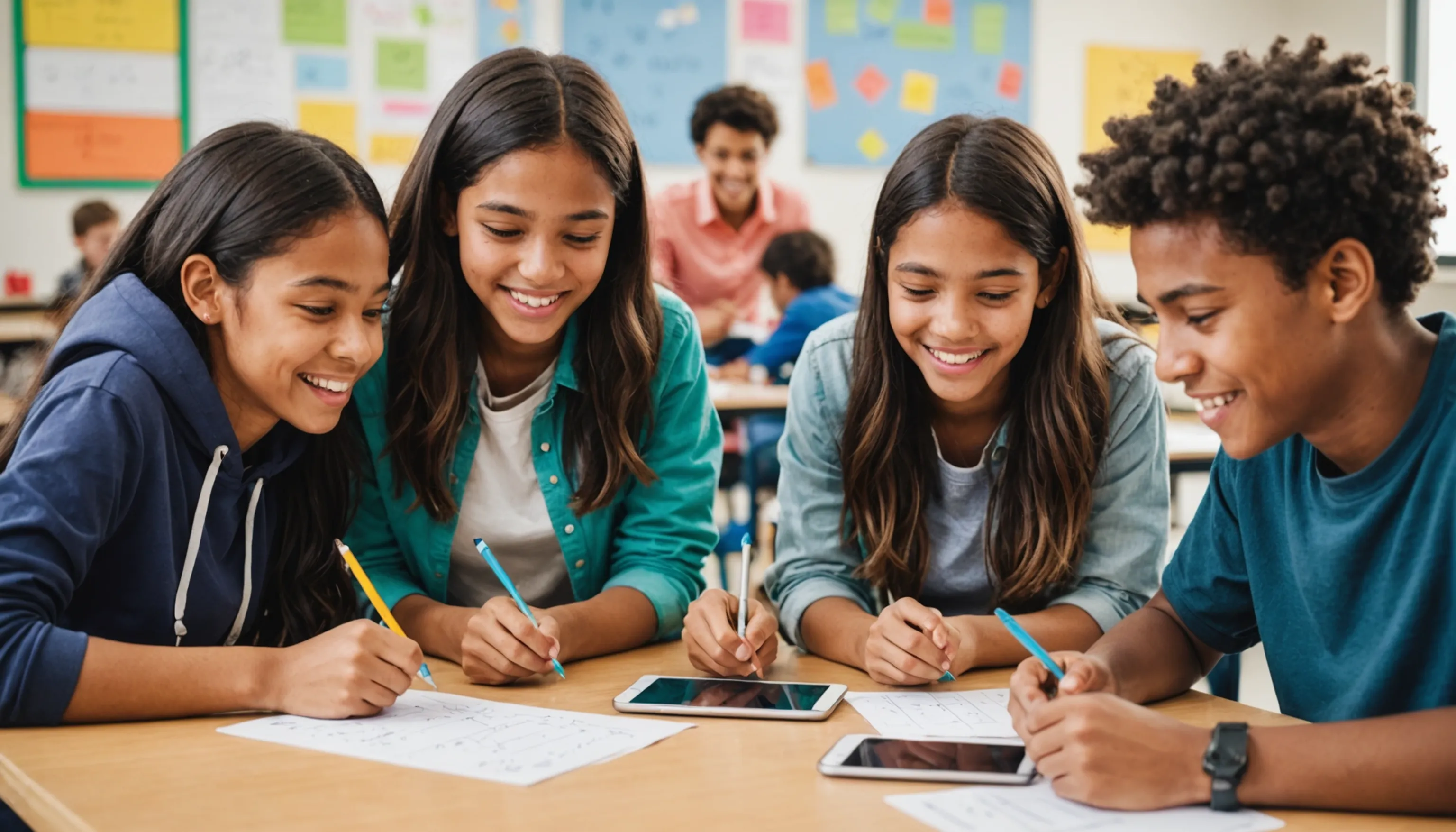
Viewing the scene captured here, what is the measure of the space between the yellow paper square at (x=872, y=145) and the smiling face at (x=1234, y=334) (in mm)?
5373

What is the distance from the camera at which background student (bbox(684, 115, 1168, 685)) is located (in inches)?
60.4

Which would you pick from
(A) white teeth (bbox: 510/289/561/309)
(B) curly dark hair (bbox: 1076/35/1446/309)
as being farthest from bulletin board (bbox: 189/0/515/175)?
(B) curly dark hair (bbox: 1076/35/1446/309)

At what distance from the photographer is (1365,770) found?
0.99m

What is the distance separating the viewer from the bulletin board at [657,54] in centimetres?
582

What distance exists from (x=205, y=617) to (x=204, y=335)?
0.30 meters

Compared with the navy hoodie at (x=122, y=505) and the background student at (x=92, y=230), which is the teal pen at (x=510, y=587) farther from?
the background student at (x=92, y=230)

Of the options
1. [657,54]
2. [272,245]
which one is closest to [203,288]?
[272,245]

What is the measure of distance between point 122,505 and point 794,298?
331 centimetres

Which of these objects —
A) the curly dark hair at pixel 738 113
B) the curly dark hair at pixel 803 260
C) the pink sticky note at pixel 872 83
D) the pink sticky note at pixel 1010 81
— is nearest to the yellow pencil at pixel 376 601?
the curly dark hair at pixel 803 260

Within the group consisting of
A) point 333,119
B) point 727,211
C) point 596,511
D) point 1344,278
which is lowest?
point 596,511

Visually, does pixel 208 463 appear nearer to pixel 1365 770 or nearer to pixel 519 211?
pixel 519 211

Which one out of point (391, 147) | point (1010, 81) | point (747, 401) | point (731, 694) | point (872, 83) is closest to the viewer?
point (731, 694)

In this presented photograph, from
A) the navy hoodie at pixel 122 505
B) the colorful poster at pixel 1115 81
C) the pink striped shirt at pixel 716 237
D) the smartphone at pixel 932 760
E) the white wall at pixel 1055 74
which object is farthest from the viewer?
the colorful poster at pixel 1115 81

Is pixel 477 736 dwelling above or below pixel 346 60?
below
